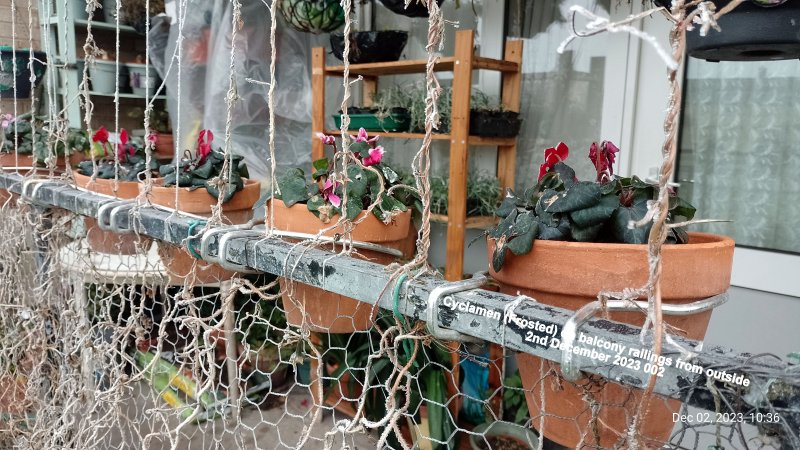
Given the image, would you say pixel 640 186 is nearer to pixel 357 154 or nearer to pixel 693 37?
pixel 693 37

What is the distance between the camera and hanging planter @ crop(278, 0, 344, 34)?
2.21 m

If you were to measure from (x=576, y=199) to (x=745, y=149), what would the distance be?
1.38 meters

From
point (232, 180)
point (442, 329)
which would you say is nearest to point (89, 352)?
point (232, 180)

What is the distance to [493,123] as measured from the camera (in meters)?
2.06

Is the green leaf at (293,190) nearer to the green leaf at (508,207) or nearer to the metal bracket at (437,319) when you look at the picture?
the green leaf at (508,207)

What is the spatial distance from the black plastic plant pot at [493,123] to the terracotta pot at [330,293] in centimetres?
108

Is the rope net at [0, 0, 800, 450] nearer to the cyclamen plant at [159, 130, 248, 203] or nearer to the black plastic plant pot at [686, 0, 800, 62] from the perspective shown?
the cyclamen plant at [159, 130, 248, 203]

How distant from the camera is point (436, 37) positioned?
612 mm

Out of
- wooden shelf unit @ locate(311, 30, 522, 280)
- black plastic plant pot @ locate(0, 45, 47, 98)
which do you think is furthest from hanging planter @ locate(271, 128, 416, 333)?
black plastic plant pot @ locate(0, 45, 47, 98)

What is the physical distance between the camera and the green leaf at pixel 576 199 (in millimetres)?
726

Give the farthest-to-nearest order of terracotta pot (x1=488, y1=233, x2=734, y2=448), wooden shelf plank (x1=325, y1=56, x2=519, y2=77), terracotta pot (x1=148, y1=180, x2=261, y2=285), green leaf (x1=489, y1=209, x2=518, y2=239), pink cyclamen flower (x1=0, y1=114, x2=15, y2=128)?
wooden shelf plank (x1=325, y1=56, x2=519, y2=77)
pink cyclamen flower (x1=0, y1=114, x2=15, y2=128)
terracotta pot (x1=148, y1=180, x2=261, y2=285)
green leaf (x1=489, y1=209, x2=518, y2=239)
terracotta pot (x1=488, y1=233, x2=734, y2=448)

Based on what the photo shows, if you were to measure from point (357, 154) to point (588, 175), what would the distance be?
1202mm

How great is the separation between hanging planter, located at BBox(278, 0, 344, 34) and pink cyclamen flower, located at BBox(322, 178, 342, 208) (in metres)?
1.39

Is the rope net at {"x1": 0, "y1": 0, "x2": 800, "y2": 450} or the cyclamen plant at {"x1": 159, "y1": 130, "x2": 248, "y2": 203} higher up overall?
the cyclamen plant at {"x1": 159, "y1": 130, "x2": 248, "y2": 203}
